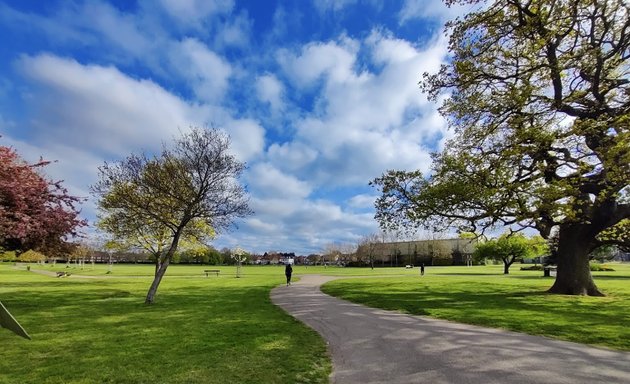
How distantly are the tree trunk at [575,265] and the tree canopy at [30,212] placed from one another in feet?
69.8

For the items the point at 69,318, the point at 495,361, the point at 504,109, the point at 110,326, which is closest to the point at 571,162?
the point at 504,109

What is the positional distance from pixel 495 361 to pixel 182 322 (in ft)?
27.0

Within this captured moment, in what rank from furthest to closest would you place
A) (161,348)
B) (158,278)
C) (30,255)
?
(30,255), (158,278), (161,348)

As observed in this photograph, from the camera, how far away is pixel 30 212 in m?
14.8

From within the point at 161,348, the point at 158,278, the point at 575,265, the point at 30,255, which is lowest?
the point at 161,348

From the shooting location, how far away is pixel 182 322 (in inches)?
472

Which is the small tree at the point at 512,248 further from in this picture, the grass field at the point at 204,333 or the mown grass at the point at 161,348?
the mown grass at the point at 161,348

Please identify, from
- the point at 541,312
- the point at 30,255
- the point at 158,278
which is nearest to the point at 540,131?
the point at 541,312

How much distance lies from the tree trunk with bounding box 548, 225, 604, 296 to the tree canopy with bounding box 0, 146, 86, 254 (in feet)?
69.8

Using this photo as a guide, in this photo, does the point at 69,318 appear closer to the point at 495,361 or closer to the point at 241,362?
the point at 241,362

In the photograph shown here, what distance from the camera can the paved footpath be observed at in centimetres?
646

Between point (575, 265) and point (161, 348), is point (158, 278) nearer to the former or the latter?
point (161, 348)

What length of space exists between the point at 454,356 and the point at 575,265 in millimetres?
15838

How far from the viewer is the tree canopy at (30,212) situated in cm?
1318
